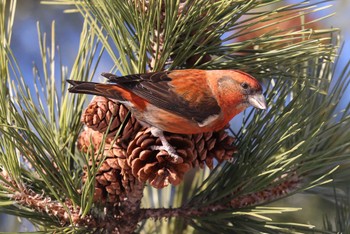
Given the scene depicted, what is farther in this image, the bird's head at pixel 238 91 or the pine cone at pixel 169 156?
the bird's head at pixel 238 91

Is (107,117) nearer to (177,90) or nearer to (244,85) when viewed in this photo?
(177,90)

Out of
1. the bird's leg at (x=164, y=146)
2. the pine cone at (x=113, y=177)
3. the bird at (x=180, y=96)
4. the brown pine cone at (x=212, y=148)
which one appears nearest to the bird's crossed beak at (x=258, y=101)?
the bird at (x=180, y=96)

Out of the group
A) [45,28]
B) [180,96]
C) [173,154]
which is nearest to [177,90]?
[180,96]

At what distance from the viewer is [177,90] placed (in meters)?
1.49

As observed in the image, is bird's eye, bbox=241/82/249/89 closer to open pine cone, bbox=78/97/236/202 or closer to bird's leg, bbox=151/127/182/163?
open pine cone, bbox=78/97/236/202

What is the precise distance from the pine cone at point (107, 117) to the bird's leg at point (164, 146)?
0.06m

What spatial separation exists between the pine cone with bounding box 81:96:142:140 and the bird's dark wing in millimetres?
58

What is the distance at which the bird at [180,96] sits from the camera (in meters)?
1.36

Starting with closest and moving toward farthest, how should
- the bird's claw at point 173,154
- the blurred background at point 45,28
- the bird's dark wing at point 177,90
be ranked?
the bird's claw at point 173,154
the bird's dark wing at point 177,90
the blurred background at point 45,28

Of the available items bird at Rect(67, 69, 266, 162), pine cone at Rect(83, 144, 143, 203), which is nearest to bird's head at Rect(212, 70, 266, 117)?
bird at Rect(67, 69, 266, 162)

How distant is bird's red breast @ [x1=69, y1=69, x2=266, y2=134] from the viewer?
138 centimetres

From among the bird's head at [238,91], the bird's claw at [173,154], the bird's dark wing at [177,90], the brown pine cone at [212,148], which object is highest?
the bird's head at [238,91]

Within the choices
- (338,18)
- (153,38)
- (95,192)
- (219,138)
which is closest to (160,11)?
(153,38)

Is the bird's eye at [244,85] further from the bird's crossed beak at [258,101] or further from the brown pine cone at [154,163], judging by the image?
the brown pine cone at [154,163]
